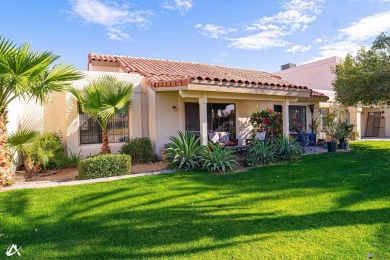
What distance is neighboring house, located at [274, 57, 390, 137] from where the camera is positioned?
24.8m

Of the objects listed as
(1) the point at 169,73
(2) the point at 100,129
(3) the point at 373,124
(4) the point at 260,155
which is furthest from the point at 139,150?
(3) the point at 373,124

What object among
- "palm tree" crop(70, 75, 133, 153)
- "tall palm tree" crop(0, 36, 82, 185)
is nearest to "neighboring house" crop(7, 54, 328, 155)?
"palm tree" crop(70, 75, 133, 153)

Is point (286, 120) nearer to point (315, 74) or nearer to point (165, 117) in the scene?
point (165, 117)

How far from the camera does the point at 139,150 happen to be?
1162cm

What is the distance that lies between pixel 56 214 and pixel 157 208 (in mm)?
2105

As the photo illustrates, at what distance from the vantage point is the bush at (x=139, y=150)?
457 inches

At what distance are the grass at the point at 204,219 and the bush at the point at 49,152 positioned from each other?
3406 mm

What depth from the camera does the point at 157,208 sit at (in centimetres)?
565

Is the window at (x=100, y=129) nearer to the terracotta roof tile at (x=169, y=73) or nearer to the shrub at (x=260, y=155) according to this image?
the terracotta roof tile at (x=169, y=73)

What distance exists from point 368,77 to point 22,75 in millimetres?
14194

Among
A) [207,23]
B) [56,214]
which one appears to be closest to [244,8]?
[207,23]

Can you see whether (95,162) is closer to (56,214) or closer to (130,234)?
(56,214)

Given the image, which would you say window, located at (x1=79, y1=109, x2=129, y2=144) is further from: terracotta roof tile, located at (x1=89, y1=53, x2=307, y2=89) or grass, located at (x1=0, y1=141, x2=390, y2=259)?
grass, located at (x1=0, y1=141, x2=390, y2=259)

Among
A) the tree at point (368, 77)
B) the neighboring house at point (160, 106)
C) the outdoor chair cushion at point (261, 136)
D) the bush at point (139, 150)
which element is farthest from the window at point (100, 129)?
the tree at point (368, 77)
